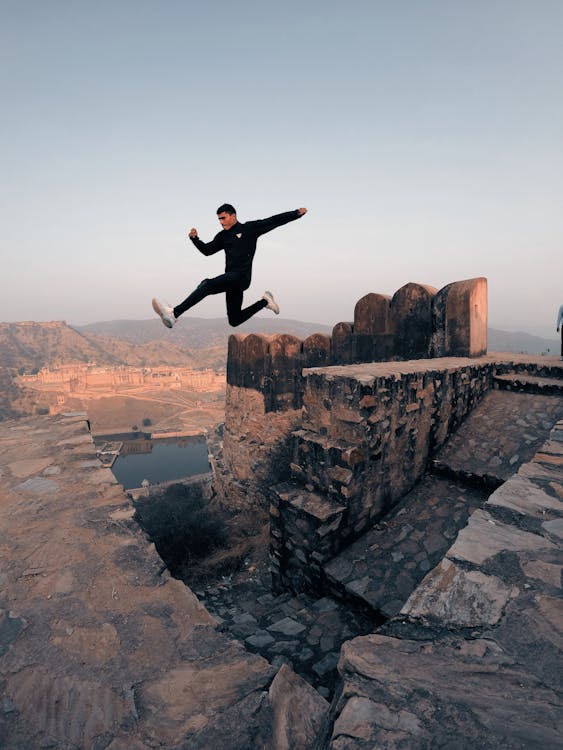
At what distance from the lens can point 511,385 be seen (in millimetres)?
5078

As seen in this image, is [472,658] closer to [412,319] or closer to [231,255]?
[231,255]

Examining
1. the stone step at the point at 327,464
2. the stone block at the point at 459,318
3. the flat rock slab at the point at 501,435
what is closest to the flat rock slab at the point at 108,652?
the stone step at the point at 327,464

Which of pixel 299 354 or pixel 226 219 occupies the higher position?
pixel 226 219

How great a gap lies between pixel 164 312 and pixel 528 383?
180 inches

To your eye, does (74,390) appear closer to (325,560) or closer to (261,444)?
(261,444)

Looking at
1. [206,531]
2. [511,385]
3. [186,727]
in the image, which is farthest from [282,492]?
[206,531]

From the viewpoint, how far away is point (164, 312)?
138 inches

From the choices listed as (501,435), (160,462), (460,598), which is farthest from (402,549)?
(160,462)

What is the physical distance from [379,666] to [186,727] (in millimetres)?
655

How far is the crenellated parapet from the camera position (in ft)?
18.1

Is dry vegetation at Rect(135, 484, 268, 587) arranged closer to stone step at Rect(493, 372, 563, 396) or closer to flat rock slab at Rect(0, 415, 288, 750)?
flat rock slab at Rect(0, 415, 288, 750)

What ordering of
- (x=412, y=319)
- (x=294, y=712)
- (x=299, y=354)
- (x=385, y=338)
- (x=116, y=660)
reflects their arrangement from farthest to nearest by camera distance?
(x=299, y=354), (x=385, y=338), (x=412, y=319), (x=116, y=660), (x=294, y=712)

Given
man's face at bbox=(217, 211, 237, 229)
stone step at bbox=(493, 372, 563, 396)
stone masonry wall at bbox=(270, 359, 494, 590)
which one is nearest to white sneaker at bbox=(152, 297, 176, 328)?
man's face at bbox=(217, 211, 237, 229)

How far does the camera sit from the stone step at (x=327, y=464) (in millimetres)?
3373
